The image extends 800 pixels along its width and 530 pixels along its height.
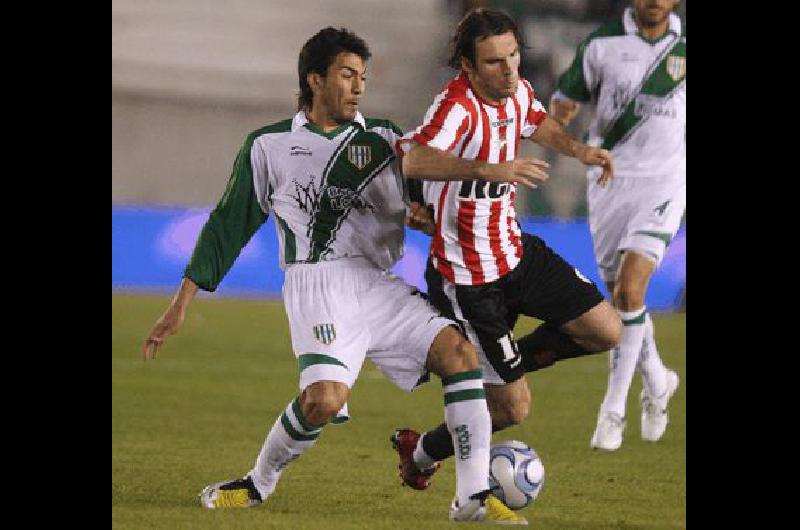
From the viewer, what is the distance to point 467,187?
6.07 metres

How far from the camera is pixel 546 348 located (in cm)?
665

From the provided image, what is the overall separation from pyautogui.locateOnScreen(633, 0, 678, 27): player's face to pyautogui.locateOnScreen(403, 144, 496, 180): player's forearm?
3.14m

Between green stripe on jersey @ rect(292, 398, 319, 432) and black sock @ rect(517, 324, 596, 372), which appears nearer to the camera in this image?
green stripe on jersey @ rect(292, 398, 319, 432)

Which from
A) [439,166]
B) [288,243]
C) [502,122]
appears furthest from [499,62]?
[288,243]

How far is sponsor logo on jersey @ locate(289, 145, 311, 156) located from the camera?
5.98 m

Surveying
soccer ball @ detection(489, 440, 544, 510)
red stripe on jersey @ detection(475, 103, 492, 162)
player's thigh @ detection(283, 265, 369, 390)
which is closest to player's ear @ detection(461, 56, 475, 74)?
red stripe on jersey @ detection(475, 103, 492, 162)

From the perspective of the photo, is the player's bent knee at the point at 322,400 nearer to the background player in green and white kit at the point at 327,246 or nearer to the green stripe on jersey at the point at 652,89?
the background player in green and white kit at the point at 327,246

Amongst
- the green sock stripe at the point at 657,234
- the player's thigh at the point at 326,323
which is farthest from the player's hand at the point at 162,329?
the green sock stripe at the point at 657,234

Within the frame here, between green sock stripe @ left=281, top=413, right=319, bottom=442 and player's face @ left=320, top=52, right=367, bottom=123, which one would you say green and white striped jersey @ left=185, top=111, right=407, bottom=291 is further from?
green sock stripe @ left=281, top=413, right=319, bottom=442

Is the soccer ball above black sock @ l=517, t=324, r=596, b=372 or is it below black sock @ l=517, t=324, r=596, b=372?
below

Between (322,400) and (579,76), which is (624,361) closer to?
(579,76)

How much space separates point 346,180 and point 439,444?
1.17 metres
